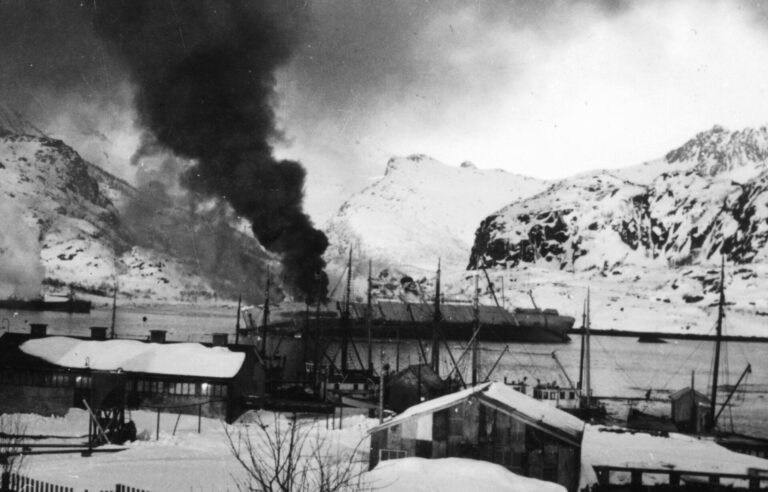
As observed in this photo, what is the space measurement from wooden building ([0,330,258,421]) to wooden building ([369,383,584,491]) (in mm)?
16515

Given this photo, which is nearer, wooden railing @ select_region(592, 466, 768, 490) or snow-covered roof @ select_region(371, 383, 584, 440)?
snow-covered roof @ select_region(371, 383, 584, 440)

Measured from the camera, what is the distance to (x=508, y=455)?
80.0ft

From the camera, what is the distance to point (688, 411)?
180ft

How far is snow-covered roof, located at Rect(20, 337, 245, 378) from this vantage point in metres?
40.0

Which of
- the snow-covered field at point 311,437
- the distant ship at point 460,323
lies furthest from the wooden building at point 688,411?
the distant ship at point 460,323

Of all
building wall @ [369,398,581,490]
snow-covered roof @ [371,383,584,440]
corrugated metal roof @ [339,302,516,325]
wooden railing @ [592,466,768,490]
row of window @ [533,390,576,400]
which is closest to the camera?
building wall @ [369,398,581,490]

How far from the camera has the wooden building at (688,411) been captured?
5397cm

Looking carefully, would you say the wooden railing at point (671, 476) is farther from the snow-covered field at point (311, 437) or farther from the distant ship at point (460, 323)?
the distant ship at point (460, 323)

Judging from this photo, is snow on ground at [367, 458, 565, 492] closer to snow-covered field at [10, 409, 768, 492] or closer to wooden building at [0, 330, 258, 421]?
snow-covered field at [10, 409, 768, 492]

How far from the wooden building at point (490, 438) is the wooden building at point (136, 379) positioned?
16515 mm

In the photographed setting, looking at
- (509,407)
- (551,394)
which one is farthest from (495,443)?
(551,394)

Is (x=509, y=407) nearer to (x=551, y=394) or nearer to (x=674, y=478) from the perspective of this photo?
(x=674, y=478)

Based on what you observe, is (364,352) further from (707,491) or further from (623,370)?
(707,491)

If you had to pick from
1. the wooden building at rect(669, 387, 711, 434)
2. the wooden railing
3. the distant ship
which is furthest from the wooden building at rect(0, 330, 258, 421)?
the distant ship
